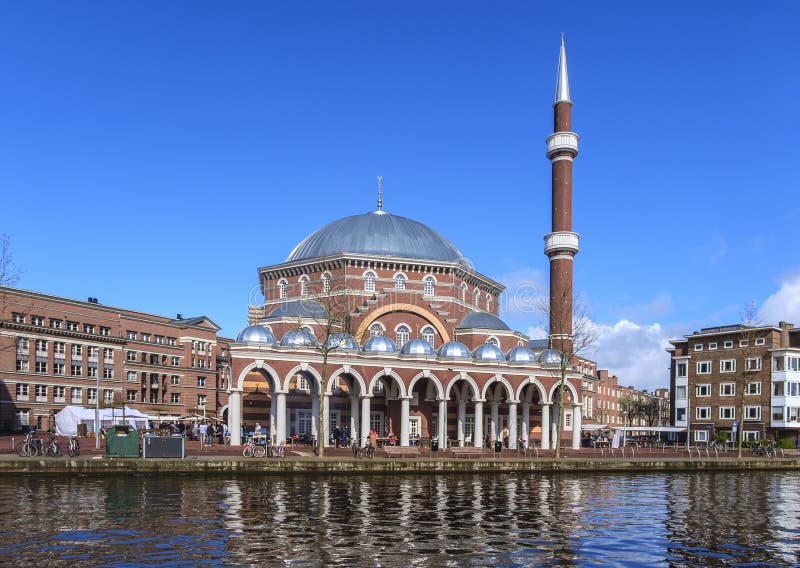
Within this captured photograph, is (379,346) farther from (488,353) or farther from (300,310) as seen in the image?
(300,310)

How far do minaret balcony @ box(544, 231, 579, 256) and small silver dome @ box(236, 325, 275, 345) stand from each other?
87.2ft

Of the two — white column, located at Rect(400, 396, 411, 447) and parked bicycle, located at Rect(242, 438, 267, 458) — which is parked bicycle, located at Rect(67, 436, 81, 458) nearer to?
parked bicycle, located at Rect(242, 438, 267, 458)

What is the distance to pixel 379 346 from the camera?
2507 inches

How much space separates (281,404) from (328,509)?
31091mm

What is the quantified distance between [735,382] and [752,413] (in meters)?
3.75

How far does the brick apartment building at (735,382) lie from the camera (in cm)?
8025

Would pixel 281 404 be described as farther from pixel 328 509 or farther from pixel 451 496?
pixel 328 509

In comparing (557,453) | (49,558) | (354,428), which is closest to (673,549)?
(49,558)

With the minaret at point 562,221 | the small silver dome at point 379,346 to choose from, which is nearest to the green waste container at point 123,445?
the small silver dome at point 379,346

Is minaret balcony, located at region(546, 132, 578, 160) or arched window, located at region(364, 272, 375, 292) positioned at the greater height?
minaret balcony, located at region(546, 132, 578, 160)

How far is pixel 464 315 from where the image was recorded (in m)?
77.1

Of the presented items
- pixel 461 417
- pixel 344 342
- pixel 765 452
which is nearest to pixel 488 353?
pixel 461 417

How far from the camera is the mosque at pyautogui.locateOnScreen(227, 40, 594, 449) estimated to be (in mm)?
64188

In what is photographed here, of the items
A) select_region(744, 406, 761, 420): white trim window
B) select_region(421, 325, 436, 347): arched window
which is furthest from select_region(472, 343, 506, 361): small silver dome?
select_region(744, 406, 761, 420): white trim window
